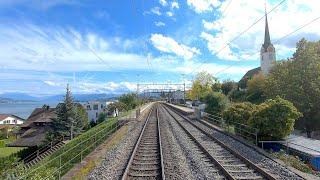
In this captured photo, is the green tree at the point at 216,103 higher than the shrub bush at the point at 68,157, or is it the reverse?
the green tree at the point at 216,103

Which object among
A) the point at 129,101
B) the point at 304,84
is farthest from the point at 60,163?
the point at 129,101

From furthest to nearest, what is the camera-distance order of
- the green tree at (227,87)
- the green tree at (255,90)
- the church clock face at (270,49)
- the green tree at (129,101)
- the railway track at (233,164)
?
the church clock face at (270,49) → the green tree at (227,87) → the green tree at (129,101) → the green tree at (255,90) → the railway track at (233,164)

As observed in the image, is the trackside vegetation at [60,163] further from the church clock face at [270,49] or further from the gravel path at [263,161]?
the church clock face at [270,49]

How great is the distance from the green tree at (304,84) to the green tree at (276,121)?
1369cm

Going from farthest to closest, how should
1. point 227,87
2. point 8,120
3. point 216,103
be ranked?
1. point 8,120
2. point 227,87
3. point 216,103

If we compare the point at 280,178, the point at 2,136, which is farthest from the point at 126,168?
the point at 2,136

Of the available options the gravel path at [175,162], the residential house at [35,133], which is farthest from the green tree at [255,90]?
the gravel path at [175,162]

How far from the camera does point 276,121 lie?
1919 cm

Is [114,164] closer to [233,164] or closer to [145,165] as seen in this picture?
[145,165]

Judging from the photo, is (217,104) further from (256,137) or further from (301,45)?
(256,137)

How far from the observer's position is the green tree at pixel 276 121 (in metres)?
19.2

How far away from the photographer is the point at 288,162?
1441cm

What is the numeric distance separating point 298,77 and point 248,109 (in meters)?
9.52

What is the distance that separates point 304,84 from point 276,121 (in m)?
15.6
